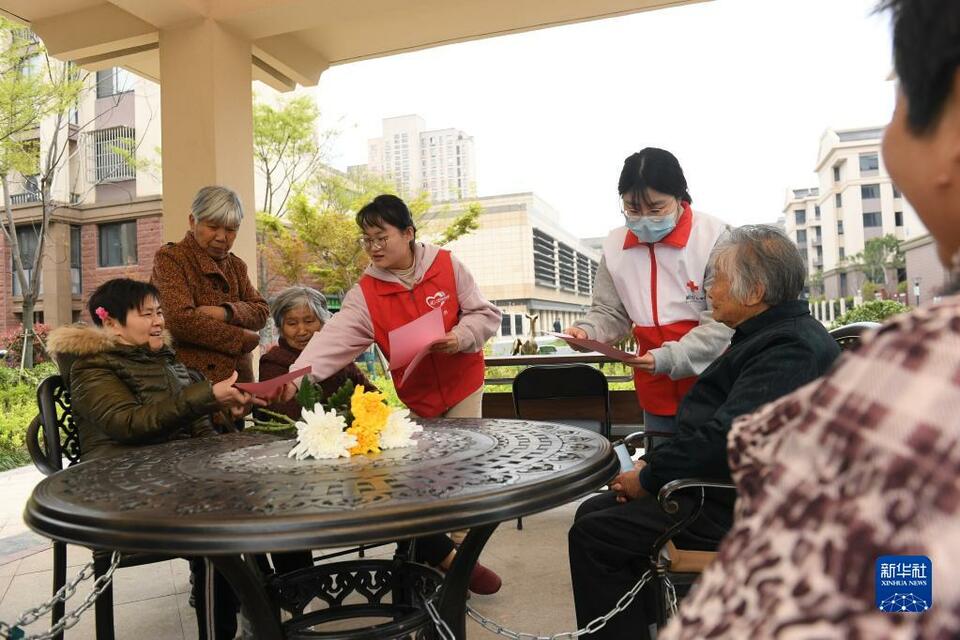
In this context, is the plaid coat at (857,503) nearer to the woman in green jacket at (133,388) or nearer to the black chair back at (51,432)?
the woman in green jacket at (133,388)

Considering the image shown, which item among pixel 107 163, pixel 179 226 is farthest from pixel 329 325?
pixel 107 163

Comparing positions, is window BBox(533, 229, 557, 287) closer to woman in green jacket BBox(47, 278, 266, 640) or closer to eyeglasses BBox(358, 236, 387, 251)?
Result: eyeglasses BBox(358, 236, 387, 251)

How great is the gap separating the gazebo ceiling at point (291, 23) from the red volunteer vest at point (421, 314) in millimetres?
2510

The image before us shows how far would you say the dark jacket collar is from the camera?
174 centimetres

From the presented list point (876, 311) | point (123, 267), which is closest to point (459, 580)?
point (876, 311)

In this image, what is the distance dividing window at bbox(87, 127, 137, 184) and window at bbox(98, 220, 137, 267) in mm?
913

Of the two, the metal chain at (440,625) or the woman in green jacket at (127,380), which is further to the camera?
the woman in green jacket at (127,380)

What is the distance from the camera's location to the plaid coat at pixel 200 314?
2.77 metres

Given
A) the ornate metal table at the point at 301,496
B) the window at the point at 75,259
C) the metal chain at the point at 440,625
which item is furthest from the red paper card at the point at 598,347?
the window at the point at 75,259

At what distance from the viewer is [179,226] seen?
4.61 meters

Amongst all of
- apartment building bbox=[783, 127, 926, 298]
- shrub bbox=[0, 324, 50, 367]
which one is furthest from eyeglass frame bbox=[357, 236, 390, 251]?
apartment building bbox=[783, 127, 926, 298]

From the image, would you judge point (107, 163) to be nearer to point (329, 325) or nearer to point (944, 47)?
point (329, 325)

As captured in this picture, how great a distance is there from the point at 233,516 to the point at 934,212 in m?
1.04

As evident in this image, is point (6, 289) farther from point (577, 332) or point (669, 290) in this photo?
point (669, 290)
